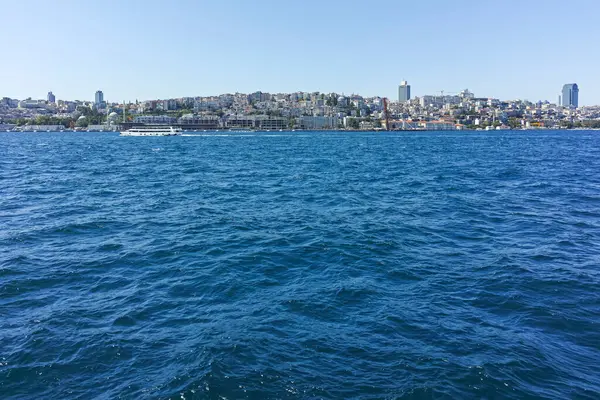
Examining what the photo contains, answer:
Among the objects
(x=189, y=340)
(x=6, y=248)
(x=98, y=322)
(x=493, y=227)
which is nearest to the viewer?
(x=189, y=340)

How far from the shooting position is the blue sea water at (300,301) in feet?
22.9

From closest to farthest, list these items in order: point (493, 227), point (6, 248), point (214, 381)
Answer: point (214, 381) < point (6, 248) < point (493, 227)

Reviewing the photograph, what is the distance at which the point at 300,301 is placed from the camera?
1010cm

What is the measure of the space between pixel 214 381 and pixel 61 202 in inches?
767

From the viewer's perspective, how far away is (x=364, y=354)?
769 centimetres

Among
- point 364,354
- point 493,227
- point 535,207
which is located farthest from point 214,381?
point 535,207

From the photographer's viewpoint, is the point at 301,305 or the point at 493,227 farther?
the point at 493,227

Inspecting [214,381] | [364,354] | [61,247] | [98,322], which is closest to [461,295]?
[364,354]

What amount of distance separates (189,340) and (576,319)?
7.94m

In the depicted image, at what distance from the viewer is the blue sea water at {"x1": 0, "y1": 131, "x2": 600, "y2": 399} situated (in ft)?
22.9

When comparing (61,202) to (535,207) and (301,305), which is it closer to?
(301,305)

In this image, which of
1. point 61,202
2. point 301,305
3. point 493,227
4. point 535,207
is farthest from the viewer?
point 61,202

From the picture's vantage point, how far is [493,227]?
17109 mm

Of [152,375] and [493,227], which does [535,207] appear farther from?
[152,375]
